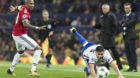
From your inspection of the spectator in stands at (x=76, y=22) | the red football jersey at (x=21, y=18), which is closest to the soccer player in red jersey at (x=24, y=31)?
the red football jersey at (x=21, y=18)

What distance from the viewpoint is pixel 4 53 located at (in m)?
24.0

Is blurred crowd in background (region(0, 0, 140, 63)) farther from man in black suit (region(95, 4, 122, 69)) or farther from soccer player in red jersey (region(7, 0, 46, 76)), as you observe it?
soccer player in red jersey (region(7, 0, 46, 76))

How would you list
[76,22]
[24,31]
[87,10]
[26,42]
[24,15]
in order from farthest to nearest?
[87,10]
[76,22]
[24,31]
[26,42]
[24,15]

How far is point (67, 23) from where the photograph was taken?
23703 mm

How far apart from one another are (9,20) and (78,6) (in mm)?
4725

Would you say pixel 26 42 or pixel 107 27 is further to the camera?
pixel 107 27

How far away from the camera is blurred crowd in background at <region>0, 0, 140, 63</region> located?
68.4 ft

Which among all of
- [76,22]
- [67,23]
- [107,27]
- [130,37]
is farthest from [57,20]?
[130,37]

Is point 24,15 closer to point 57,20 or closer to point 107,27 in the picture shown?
point 107,27

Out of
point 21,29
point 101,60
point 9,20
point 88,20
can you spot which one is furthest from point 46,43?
point 9,20

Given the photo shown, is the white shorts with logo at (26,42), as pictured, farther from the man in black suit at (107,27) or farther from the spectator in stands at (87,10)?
the spectator in stands at (87,10)

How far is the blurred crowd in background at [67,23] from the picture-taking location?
20.9 m

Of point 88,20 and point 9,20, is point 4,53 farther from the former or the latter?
point 88,20

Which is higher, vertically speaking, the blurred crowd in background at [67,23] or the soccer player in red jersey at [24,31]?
the soccer player in red jersey at [24,31]
